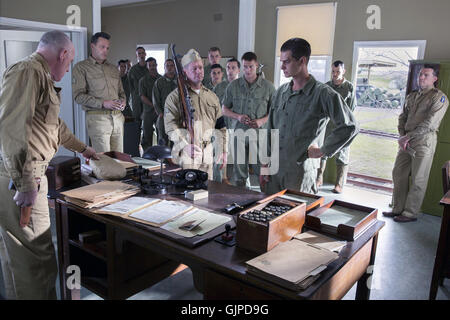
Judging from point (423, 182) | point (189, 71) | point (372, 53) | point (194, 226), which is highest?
point (372, 53)

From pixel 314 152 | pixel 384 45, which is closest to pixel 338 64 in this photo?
pixel 384 45

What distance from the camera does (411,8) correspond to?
4945mm

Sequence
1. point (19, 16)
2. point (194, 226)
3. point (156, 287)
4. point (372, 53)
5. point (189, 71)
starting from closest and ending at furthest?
point (194, 226) → point (156, 287) → point (189, 71) → point (19, 16) → point (372, 53)

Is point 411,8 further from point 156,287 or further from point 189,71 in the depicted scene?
point 156,287

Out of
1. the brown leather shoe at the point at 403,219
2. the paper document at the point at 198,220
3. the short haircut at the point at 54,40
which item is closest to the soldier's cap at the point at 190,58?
the short haircut at the point at 54,40

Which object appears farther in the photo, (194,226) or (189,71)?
(189,71)

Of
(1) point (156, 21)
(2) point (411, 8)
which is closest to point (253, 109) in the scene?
(2) point (411, 8)

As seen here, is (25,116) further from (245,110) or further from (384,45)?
(384,45)

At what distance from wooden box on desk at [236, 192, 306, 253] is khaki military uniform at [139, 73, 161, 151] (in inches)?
206

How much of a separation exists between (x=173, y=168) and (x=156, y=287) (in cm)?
94

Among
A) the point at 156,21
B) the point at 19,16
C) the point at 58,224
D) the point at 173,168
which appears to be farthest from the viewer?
the point at 156,21

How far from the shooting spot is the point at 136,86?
7.24m

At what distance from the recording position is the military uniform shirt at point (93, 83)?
14.0 ft

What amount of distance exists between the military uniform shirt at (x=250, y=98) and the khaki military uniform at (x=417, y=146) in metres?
1.67
